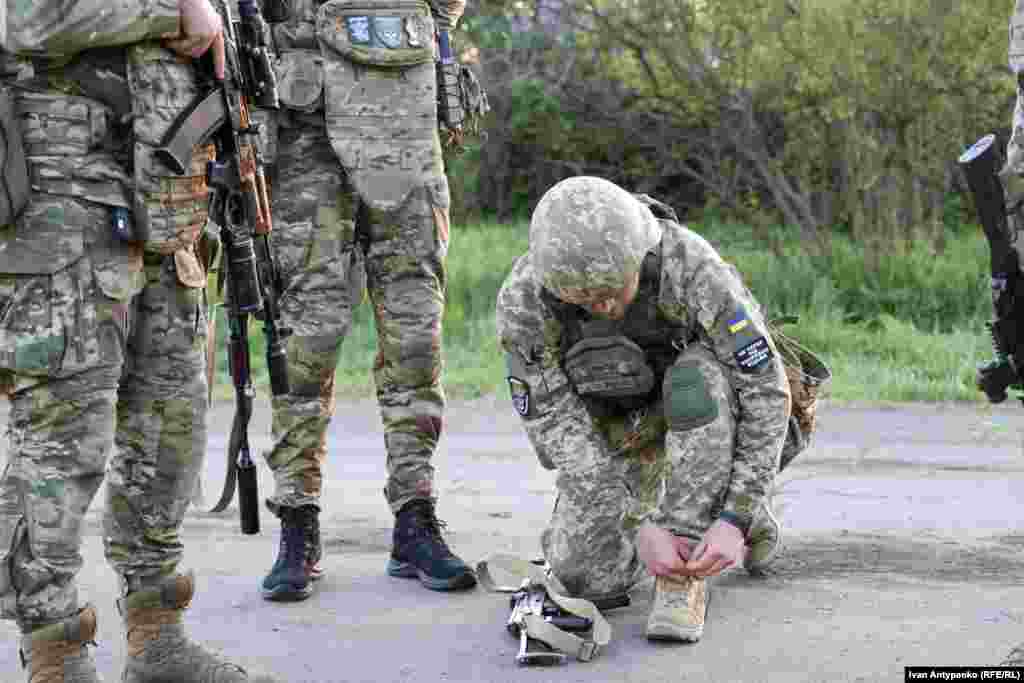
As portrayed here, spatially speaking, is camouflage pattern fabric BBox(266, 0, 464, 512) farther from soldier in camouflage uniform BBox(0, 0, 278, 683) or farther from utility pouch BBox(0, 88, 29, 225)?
utility pouch BBox(0, 88, 29, 225)

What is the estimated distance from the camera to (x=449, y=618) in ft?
13.6

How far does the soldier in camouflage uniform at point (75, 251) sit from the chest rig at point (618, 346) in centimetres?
119

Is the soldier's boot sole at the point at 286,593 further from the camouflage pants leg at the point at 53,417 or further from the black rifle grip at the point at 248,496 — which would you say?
the camouflage pants leg at the point at 53,417

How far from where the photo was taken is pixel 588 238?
3.79 meters

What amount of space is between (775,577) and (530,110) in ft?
24.4

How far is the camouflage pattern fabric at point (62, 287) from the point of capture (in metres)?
3.16

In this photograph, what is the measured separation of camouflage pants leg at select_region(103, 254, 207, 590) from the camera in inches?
135

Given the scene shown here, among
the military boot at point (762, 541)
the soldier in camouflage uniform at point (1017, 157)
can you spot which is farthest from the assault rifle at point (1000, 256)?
the military boot at point (762, 541)

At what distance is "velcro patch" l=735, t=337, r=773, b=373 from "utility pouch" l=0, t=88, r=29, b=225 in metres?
1.81

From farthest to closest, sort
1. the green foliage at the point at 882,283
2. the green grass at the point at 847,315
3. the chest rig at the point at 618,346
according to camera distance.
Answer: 1. the green foliage at the point at 882,283
2. the green grass at the point at 847,315
3. the chest rig at the point at 618,346

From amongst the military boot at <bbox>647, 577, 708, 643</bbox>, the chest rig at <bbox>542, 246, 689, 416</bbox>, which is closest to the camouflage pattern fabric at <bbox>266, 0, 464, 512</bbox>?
the chest rig at <bbox>542, 246, 689, 416</bbox>

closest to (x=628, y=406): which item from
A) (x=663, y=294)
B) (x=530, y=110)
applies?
(x=663, y=294)

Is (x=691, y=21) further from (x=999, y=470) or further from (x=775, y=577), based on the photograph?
(x=775, y=577)

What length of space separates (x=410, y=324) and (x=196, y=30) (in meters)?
1.39
